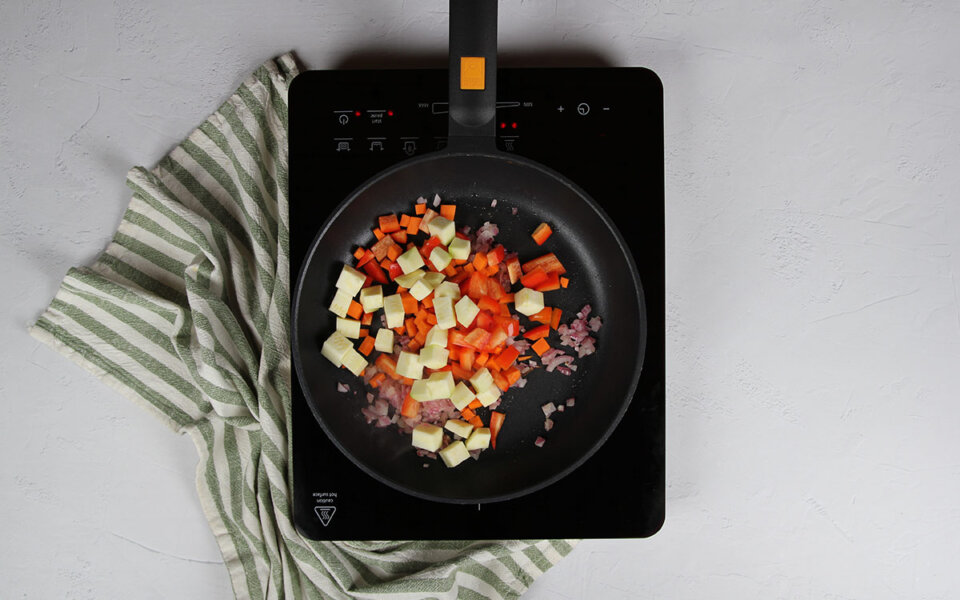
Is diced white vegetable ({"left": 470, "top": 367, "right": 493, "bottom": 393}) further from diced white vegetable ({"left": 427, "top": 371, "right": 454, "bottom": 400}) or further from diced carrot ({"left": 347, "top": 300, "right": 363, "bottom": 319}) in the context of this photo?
diced carrot ({"left": 347, "top": 300, "right": 363, "bottom": 319})

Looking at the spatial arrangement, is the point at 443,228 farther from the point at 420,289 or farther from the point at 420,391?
the point at 420,391

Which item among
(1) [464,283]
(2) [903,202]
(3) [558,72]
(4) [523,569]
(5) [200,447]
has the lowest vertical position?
(4) [523,569]

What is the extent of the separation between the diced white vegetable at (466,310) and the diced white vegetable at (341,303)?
0.14 metres

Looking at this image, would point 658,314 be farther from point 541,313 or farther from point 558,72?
point 558,72

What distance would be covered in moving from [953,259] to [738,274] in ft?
0.94

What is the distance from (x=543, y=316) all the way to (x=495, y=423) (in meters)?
0.15

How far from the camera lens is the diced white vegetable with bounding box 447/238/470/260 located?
3.10 feet

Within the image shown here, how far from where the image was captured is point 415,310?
0.95 metres

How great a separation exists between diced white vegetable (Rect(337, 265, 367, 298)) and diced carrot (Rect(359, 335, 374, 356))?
0.20ft

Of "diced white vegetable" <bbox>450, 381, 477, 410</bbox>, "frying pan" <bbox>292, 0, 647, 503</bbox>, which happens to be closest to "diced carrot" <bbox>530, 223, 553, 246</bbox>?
"frying pan" <bbox>292, 0, 647, 503</bbox>

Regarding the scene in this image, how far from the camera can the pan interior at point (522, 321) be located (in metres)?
0.96

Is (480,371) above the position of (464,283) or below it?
below

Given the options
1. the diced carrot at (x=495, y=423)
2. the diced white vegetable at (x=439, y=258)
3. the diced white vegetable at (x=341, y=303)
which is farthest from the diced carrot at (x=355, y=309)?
the diced carrot at (x=495, y=423)

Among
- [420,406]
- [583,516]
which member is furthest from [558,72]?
[583,516]
